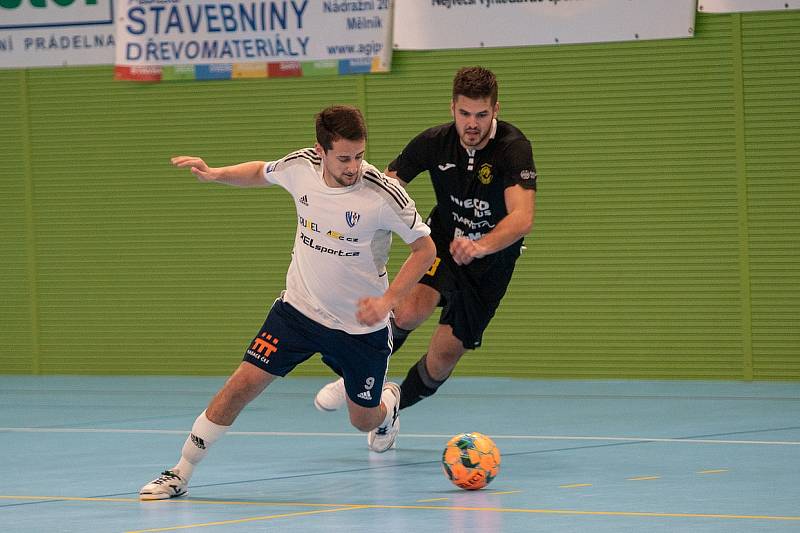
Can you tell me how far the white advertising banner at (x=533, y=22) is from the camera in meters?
14.1

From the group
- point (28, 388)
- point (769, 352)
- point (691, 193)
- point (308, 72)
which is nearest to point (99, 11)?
point (308, 72)

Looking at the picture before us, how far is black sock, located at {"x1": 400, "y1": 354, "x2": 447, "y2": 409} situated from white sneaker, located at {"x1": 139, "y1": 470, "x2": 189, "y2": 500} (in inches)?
99.0

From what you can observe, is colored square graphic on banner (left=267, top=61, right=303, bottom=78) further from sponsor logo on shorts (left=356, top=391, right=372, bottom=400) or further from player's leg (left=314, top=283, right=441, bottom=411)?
sponsor logo on shorts (left=356, top=391, right=372, bottom=400)

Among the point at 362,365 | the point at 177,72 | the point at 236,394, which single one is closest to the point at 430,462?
the point at 362,365

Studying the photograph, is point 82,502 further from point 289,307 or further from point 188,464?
point 289,307

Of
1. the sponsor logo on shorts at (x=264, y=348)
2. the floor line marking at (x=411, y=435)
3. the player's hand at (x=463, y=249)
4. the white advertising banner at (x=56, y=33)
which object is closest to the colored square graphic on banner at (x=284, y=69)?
the white advertising banner at (x=56, y=33)

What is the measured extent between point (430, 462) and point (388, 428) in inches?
16.3

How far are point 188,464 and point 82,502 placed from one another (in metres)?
0.60

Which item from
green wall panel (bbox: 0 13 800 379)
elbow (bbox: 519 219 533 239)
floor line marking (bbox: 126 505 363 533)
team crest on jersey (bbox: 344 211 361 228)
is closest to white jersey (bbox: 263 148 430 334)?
team crest on jersey (bbox: 344 211 361 228)

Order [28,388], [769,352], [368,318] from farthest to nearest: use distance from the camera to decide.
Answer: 1. [28,388]
2. [769,352]
3. [368,318]

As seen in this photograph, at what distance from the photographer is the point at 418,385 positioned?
10430 millimetres

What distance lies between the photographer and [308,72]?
15516mm

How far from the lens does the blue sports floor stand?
7434 millimetres

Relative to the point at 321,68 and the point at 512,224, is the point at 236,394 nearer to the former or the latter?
the point at 512,224
